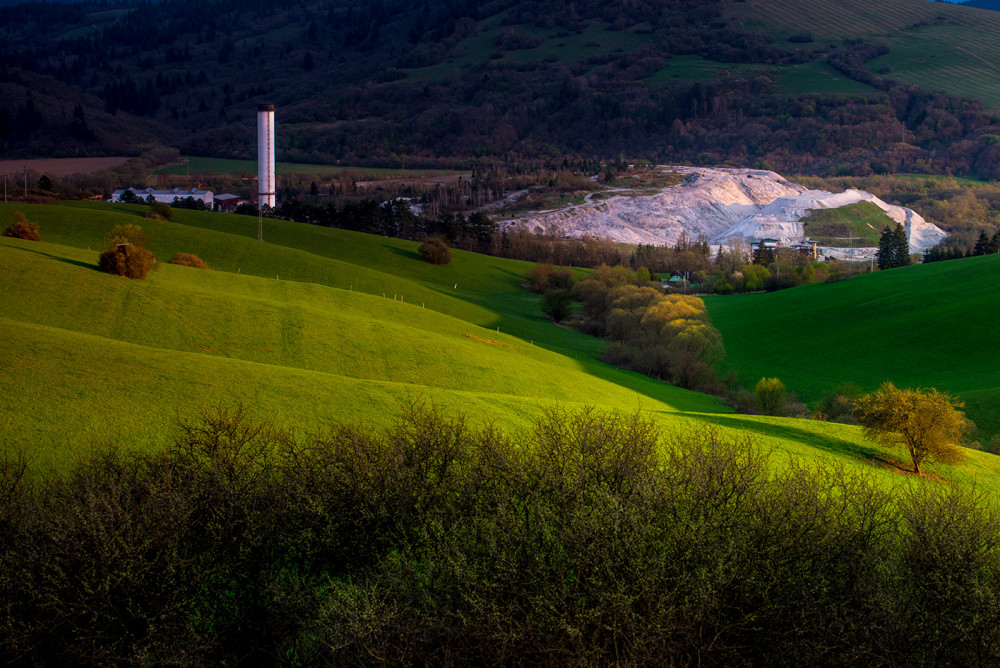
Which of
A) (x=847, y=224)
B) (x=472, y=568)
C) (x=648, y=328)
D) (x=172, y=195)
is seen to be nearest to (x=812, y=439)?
(x=472, y=568)

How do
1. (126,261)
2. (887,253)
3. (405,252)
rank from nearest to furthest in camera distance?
(126,261) → (405,252) → (887,253)

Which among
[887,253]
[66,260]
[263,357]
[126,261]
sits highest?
[126,261]

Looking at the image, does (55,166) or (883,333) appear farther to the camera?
(55,166)

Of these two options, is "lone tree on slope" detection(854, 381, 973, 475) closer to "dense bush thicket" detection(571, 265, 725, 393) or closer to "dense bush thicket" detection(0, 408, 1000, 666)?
"dense bush thicket" detection(0, 408, 1000, 666)

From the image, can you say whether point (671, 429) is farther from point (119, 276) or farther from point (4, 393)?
point (119, 276)

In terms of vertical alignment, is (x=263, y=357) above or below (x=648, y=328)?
above

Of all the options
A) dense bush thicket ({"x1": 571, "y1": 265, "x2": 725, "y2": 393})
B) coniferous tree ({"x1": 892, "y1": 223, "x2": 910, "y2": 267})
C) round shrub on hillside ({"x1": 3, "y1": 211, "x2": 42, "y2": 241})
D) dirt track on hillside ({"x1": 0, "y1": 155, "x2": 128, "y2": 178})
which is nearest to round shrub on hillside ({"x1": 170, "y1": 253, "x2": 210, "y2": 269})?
round shrub on hillside ({"x1": 3, "y1": 211, "x2": 42, "y2": 241})

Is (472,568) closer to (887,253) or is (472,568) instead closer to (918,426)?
(918,426)
